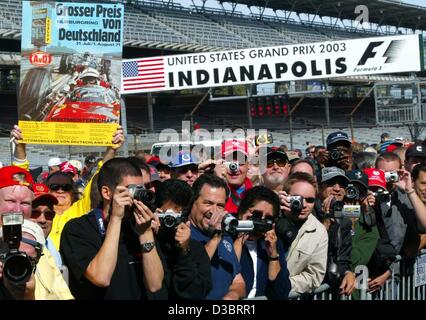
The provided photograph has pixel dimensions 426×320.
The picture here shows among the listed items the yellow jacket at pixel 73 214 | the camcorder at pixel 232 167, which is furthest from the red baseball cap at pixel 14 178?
the camcorder at pixel 232 167

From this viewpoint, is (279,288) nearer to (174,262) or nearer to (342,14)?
(174,262)

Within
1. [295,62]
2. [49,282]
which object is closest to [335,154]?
[49,282]

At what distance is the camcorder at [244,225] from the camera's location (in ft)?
12.8

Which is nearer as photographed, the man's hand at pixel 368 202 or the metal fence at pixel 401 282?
Answer: the metal fence at pixel 401 282

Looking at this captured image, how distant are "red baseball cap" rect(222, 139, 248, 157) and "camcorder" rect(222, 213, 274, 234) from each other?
2461 millimetres

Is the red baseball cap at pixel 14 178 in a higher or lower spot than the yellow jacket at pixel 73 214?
higher

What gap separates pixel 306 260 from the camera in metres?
4.71

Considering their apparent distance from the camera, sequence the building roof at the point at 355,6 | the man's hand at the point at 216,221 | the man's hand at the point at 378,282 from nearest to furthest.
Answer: the man's hand at the point at 216,221 < the man's hand at the point at 378,282 < the building roof at the point at 355,6

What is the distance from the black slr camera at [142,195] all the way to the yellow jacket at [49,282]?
0.47 metres

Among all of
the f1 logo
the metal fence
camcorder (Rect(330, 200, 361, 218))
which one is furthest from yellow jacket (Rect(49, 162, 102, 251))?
the f1 logo

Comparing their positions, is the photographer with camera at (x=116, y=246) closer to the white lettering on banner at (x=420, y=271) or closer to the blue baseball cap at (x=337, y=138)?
the white lettering on banner at (x=420, y=271)

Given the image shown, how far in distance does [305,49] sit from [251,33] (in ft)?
99.6

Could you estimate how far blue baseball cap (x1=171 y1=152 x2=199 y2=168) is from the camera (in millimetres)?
6188
